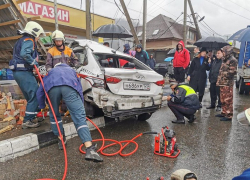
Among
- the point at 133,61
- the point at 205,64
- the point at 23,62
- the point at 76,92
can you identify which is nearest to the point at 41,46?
the point at 23,62

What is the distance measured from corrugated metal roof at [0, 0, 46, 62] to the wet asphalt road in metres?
3.16

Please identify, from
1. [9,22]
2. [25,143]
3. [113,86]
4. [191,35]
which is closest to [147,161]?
[113,86]

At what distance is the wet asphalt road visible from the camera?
2.56 metres

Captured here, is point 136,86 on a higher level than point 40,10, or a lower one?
lower

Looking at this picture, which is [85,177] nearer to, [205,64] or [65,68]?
[65,68]

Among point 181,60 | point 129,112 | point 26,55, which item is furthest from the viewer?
point 181,60

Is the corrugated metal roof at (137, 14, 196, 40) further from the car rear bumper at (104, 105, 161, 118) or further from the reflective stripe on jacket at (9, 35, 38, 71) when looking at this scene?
the reflective stripe on jacket at (9, 35, 38, 71)

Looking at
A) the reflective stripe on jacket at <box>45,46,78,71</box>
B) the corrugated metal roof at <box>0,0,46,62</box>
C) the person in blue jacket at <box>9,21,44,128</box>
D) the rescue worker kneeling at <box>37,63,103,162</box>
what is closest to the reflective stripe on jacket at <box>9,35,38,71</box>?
the person in blue jacket at <box>9,21,44,128</box>

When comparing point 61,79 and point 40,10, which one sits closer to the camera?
point 61,79

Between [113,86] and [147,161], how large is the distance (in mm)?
1385

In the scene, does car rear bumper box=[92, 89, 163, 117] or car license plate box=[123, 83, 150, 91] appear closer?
car rear bumper box=[92, 89, 163, 117]

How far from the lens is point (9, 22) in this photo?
4770 millimetres

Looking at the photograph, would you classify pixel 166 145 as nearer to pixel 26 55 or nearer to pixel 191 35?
pixel 26 55

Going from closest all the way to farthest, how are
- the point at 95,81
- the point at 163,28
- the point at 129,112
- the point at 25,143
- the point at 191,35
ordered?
the point at 25,143
the point at 95,81
the point at 129,112
the point at 163,28
the point at 191,35
